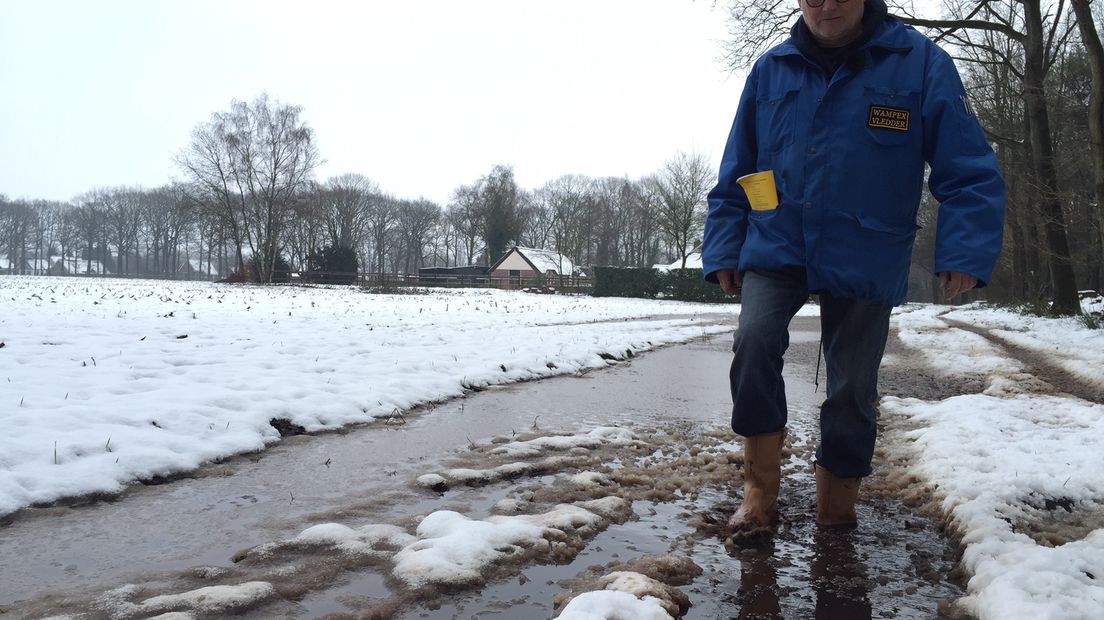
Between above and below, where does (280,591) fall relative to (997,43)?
below

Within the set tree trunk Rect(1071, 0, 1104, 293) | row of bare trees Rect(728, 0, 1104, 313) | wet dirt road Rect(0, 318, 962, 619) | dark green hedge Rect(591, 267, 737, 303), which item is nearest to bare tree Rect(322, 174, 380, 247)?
dark green hedge Rect(591, 267, 737, 303)

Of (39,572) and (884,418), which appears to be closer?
(39,572)

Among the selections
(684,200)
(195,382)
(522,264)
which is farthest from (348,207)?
(195,382)

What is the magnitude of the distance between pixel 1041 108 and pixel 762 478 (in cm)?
1664

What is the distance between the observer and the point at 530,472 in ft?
11.0

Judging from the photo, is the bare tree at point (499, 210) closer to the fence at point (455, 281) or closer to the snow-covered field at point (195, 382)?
the fence at point (455, 281)

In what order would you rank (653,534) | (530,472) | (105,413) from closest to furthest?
(653,534), (530,472), (105,413)

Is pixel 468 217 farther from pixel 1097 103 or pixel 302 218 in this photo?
pixel 1097 103

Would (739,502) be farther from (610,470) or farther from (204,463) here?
(204,463)

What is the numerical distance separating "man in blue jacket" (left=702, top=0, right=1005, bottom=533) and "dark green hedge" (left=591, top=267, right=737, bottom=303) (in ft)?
112

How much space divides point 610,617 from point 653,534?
2.60 ft

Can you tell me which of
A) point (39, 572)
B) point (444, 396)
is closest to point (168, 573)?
point (39, 572)

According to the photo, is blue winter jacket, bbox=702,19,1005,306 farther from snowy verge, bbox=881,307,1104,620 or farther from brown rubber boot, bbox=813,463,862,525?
snowy verge, bbox=881,307,1104,620

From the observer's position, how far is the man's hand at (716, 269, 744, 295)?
2809 mm
